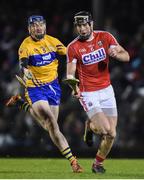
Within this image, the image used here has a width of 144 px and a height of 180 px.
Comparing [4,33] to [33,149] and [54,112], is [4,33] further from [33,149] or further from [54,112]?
[54,112]

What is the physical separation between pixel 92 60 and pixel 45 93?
111cm

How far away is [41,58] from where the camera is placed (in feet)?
49.0

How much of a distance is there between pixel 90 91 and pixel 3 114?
594 cm

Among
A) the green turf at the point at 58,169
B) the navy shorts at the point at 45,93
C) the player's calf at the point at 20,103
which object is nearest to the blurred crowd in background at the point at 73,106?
the green turf at the point at 58,169

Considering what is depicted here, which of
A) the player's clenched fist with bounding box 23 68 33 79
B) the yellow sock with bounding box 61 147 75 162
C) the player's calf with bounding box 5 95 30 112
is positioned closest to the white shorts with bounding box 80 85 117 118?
the yellow sock with bounding box 61 147 75 162

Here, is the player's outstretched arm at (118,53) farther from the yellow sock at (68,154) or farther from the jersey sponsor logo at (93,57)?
the yellow sock at (68,154)

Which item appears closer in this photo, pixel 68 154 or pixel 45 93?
pixel 68 154

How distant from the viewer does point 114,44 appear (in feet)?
46.1

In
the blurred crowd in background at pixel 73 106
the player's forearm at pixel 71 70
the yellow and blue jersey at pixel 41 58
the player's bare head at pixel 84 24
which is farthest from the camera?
the blurred crowd in background at pixel 73 106

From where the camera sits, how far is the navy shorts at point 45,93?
1474 cm

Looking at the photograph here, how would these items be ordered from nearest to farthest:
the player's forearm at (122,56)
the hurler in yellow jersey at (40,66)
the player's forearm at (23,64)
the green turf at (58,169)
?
the green turf at (58,169) < the player's forearm at (122,56) < the player's forearm at (23,64) < the hurler in yellow jersey at (40,66)

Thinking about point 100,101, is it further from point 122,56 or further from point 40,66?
point 40,66

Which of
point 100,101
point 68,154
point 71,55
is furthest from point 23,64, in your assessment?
point 68,154

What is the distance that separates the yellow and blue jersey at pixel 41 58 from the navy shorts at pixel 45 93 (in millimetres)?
80
